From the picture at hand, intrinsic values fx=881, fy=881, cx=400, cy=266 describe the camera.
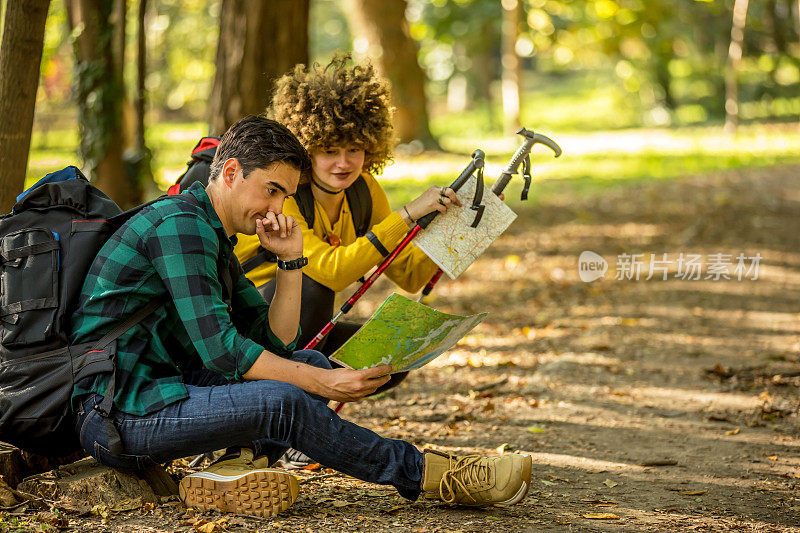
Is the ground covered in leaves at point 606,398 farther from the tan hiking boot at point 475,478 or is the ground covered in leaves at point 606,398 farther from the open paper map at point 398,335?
the open paper map at point 398,335

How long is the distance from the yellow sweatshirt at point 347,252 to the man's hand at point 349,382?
855 mm

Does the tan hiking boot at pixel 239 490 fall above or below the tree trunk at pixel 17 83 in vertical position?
below

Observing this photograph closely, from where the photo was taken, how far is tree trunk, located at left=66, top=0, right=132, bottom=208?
7203 mm

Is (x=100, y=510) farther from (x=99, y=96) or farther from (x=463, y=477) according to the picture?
(x=99, y=96)

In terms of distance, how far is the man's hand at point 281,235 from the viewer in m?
3.20

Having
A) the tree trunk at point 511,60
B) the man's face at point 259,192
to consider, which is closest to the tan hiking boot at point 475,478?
the man's face at point 259,192

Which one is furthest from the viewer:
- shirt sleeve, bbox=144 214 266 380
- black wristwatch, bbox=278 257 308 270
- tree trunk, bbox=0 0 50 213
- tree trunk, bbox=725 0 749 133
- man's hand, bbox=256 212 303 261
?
tree trunk, bbox=725 0 749 133

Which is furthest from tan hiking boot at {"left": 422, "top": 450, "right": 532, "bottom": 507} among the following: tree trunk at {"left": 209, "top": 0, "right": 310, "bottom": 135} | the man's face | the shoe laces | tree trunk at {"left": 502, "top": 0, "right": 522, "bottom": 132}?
tree trunk at {"left": 502, "top": 0, "right": 522, "bottom": 132}

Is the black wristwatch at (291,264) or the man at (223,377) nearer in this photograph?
the man at (223,377)

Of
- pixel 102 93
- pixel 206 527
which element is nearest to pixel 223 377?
pixel 206 527

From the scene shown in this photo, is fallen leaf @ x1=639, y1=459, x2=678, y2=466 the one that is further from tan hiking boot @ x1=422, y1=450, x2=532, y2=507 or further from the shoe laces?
the shoe laces

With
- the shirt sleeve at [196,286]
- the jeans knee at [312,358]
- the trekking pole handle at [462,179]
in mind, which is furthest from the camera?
the trekking pole handle at [462,179]

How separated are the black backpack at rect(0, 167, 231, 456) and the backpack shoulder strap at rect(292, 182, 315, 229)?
116cm

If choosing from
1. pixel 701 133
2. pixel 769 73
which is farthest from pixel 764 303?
pixel 769 73
